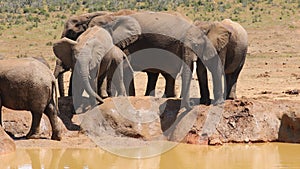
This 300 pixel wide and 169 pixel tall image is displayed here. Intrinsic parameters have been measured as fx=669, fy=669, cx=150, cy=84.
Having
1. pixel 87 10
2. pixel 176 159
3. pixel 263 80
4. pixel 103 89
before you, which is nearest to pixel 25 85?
pixel 103 89

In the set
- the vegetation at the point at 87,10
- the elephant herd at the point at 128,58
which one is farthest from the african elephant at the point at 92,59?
the vegetation at the point at 87,10

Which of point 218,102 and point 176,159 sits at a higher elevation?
point 218,102

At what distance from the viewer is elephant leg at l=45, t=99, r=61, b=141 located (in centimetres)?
1000

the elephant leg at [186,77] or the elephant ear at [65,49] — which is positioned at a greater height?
the elephant ear at [65,49]

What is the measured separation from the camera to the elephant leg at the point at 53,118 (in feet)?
32.8

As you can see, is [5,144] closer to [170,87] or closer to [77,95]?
[77,95]

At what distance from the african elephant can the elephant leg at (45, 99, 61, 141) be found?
760mm

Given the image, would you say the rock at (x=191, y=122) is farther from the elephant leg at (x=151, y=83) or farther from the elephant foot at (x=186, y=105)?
the elephant leg at (x=151, y=83)

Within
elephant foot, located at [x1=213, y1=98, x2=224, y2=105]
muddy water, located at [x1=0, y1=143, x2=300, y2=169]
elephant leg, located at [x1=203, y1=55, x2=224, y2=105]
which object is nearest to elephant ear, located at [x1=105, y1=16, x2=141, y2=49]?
elephant leg, located at [x1=203, y1=55, x2=224, y2=105]

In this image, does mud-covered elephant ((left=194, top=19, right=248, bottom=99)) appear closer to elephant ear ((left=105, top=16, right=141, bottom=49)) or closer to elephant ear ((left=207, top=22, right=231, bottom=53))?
elephant ear ((left=207, top=22, right=231, bottom=53))

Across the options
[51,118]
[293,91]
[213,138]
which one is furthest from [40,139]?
[293,91]

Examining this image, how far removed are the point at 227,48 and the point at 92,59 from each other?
2.68 metres

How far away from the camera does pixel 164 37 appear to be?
12.7 metres

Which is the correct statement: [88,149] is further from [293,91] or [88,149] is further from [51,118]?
[293,91]
